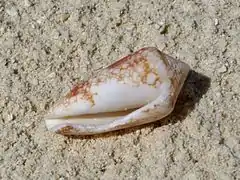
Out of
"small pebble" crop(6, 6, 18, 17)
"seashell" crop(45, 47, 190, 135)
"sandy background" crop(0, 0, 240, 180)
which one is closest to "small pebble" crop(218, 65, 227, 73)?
"sandy background" crop(0, 0, 240, 180)

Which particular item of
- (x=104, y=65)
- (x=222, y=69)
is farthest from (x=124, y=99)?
(x=222, y=69)

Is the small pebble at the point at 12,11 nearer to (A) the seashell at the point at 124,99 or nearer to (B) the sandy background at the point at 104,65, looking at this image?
(B) the sandy background at the point at 104,65

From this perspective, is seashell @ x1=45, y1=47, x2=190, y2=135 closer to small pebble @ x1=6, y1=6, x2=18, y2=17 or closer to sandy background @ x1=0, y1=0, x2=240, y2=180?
sandy background @ x1=0, y1=0, x2=240, y2=180

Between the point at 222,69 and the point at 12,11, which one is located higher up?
the point at 12,11

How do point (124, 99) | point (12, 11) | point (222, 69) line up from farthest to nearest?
point (12, 11), point (222, 69), point (124, 99)

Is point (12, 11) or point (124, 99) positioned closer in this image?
point (124, 99)

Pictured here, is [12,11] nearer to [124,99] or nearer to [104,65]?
[104,65]

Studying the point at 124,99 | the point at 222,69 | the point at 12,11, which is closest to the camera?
the point at 124,99

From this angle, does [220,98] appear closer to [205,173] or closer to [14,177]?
[205,173]
